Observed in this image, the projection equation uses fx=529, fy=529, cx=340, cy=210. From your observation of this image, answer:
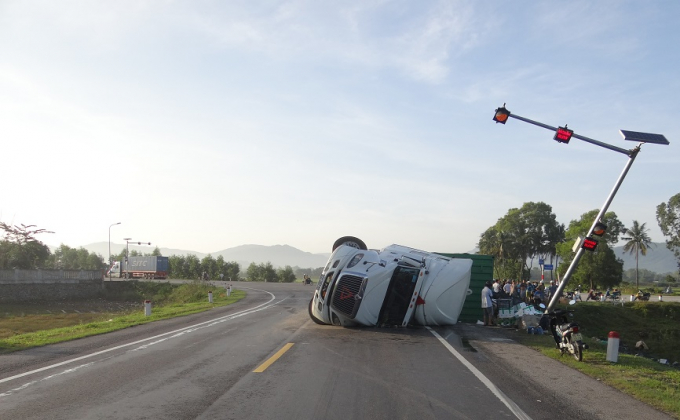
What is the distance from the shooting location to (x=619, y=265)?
65000mm

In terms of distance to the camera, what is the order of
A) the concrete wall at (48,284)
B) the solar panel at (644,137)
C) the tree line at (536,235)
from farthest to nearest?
the tree line at (536,235)
the concrete wall at (48,284)
the solar panel at (644,137)

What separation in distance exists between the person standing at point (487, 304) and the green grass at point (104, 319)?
39.0 ft

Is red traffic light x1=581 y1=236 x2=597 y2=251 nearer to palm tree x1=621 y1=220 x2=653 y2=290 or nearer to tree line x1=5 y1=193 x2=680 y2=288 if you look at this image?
tree line x1=5 y1=193 x2=680 y2=288

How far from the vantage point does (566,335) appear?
36.8 feet

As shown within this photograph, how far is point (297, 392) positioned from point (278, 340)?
575 cm

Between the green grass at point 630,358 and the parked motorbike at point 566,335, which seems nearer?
the green grass at point 630,358

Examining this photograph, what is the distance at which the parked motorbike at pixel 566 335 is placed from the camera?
35.6ft

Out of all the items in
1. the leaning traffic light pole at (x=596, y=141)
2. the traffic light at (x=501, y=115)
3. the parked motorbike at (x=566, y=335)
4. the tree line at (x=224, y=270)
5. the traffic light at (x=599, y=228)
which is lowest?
the tree line at (x=224, y=270)

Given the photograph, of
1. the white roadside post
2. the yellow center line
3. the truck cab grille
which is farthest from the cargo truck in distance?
the white roadside post

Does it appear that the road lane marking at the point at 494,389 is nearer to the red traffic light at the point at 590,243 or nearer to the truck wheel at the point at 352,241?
the red traffic light at the point at 590,243

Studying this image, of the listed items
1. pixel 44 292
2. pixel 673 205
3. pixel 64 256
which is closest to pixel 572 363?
pixel 44 292

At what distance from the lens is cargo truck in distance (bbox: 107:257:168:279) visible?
76.3m

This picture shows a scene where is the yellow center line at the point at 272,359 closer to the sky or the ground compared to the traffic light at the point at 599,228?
closer to the ground

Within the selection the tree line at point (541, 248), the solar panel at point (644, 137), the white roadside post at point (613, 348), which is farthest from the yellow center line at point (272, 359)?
the tree line at point (541, 248)
